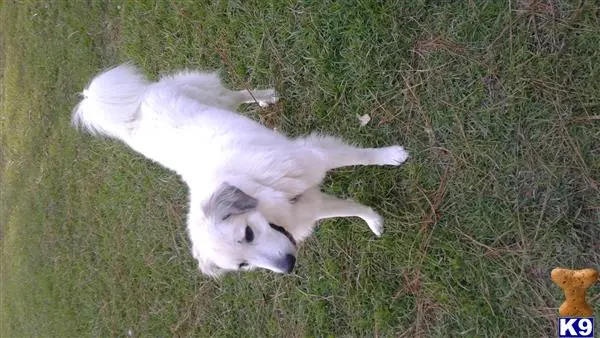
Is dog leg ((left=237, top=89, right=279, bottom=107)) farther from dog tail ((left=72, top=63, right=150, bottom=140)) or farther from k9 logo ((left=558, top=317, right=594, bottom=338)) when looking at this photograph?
k9 logo ((left=558, top=317, right=594, bottom=338))

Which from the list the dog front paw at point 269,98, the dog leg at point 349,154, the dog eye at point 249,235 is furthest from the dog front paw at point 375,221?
the dog front paw at point 269,98

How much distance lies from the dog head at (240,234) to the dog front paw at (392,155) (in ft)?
3.22

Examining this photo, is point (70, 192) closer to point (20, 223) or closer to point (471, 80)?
point (20, 223)

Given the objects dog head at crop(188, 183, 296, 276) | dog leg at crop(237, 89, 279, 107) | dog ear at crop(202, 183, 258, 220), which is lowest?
dog leg at crop(237, 89, 279, 107)

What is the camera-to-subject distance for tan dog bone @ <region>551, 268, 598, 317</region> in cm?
228

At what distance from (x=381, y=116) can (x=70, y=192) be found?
Result: 4.07m

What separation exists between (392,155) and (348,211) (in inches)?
18.1

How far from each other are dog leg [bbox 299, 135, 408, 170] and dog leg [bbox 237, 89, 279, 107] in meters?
0.92

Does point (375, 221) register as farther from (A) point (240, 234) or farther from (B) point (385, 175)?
(A) point (240, 234)

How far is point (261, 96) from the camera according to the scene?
4.13 meters

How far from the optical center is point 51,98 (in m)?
6.36

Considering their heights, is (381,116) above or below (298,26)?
below

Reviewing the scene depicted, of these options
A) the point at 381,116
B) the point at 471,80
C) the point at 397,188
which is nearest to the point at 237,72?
the point at 381,116

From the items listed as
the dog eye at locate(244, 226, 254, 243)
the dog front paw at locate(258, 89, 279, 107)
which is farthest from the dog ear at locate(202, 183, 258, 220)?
the dog front paw at locate(258, 89, 279, 107)
